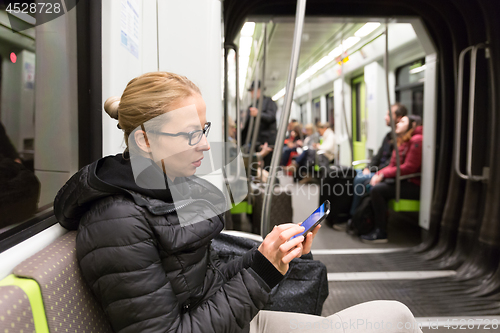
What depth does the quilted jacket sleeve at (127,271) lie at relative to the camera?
0.73 metres

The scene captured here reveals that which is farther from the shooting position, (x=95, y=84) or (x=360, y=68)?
(x=360, y=68)

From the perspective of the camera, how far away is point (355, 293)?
2414 mm

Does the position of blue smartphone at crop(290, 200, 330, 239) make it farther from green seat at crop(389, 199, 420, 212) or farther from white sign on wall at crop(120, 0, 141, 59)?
green seat at crop(389, 199, 420, 212)

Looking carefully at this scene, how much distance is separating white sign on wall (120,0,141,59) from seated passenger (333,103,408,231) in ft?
10.0

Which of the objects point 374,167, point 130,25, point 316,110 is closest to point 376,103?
point 374,167

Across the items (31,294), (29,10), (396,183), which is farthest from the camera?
(396,183)

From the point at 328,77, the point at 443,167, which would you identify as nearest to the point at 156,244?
the point at 443,167

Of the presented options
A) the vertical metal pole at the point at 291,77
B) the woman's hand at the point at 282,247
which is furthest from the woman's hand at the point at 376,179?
the woman's hand at the point at 282,247

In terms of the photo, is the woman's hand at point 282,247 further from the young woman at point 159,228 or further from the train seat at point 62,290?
the train seat at point 62,290

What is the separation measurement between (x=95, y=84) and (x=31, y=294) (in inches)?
38.7

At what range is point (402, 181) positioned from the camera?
358cm

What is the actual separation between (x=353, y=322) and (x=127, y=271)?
68 centimetres

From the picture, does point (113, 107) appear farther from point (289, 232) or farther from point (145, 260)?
point (289, 232)

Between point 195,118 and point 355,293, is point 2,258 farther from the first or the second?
point 355,293
